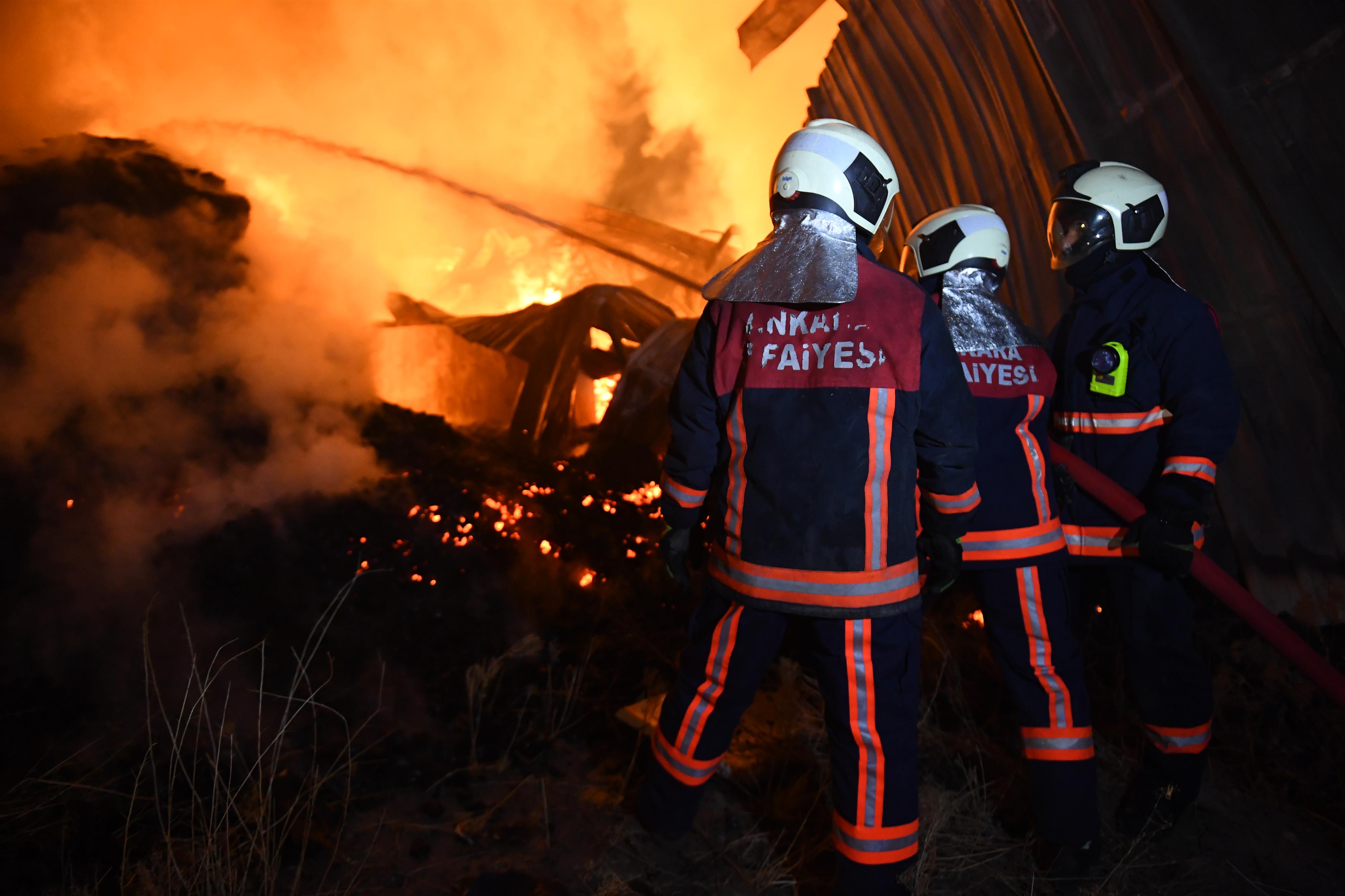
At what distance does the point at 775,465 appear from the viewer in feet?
6.23

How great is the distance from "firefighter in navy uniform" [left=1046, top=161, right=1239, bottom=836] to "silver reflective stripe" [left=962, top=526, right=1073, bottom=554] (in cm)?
27

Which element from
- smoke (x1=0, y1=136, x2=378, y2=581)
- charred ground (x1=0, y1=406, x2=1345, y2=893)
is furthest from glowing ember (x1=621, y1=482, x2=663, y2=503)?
smoke (x1=0, y1=136, x2=378, y2=581)

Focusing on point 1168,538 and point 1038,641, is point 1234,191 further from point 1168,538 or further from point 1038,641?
point 1038,641

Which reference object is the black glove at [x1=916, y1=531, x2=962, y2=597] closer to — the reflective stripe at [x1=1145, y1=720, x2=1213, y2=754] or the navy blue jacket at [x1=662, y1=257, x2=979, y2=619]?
the navy blue jacket at [x1=662, y1=257, x2=979, y2=619]

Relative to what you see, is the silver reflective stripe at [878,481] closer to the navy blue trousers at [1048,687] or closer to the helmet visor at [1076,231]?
the navy blue trousers at [1048,687]

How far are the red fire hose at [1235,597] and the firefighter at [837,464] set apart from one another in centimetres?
77

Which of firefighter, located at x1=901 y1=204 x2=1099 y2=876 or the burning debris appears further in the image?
the burning debris

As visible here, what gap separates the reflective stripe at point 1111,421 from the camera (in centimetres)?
245

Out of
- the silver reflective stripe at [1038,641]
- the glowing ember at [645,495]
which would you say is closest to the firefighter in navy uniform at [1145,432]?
the silver reflective stripe at [1038,641]

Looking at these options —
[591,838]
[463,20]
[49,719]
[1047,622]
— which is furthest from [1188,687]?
[463,20]

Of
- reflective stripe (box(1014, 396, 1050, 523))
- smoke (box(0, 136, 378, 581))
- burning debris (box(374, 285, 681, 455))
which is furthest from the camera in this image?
burning debris (box(374, 285, 681, 455))

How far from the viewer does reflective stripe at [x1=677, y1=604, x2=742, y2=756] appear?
6.68 ft

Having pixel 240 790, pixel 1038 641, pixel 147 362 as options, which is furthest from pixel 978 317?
pixel 147 362

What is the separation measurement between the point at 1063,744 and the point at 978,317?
1.49 meters
